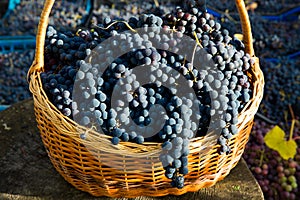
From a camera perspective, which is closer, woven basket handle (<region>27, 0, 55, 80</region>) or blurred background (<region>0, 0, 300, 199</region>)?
woven basket handle (<region>27, 0, 55, 80</region>)

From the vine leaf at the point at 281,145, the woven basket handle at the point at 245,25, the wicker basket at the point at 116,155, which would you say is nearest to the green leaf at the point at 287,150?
the vine leaf at the point at 281,145

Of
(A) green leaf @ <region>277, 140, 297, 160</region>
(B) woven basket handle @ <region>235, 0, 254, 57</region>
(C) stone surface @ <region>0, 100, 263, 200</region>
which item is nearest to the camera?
(B) woven basket handle @ <region>235, 0, 254, 57</region>

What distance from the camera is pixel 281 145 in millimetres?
1993

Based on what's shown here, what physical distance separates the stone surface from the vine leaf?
0.39 m

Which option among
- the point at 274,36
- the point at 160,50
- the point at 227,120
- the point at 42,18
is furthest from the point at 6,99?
the point at 274,36

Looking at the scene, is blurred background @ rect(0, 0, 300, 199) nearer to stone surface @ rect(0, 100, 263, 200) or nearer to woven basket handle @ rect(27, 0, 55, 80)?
stone surface @ rect(0, 100, 263, 200)

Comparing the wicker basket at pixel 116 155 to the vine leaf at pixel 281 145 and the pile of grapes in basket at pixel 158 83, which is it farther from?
the vine leaf at pixel 281 145

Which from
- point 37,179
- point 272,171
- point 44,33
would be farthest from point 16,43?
point 272,171

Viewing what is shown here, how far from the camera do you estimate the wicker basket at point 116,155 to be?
1.21m

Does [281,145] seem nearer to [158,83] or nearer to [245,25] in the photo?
[245,25]

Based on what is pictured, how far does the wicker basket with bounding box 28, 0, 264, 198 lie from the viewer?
1.21 metres

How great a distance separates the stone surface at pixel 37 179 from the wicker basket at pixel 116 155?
6 cm

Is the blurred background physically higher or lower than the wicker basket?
lower

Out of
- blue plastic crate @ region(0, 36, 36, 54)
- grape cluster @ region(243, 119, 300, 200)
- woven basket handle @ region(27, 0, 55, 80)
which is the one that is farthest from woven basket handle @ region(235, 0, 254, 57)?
blue plastic crate @ region(0, 36, 36, 54)
